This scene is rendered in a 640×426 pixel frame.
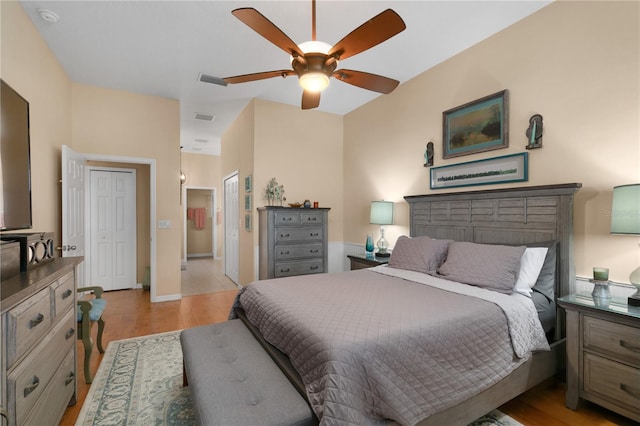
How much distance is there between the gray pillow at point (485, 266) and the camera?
2.21 meters

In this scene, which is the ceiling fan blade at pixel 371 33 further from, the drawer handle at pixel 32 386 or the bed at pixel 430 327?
the drawer handle at pixel 32 386

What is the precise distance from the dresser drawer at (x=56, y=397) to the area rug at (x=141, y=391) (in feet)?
0.56

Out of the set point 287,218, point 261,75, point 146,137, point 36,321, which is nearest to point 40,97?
point 146,137

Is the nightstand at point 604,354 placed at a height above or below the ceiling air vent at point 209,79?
below

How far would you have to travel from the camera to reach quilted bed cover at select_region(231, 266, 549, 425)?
4.39ft

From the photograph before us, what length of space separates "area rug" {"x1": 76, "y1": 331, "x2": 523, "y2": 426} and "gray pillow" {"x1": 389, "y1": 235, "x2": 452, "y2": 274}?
3.90 ft

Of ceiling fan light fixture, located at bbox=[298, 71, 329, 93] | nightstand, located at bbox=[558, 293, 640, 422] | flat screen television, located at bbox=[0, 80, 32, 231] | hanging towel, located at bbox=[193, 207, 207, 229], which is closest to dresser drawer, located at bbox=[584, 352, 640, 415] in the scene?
nightstand, located at bbox=[558, 293, 640, 422]

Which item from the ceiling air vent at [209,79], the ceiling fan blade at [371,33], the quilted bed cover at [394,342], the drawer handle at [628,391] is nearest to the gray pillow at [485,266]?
the quilted bed cover at [394,342]

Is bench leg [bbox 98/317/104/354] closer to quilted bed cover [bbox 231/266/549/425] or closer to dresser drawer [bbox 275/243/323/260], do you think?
quilted bed cover [bbox 231/266/549/425]

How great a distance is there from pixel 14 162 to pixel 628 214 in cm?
393

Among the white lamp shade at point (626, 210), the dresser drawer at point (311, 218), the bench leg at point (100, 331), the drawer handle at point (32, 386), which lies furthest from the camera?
the dresser drawer at point (311, 218)

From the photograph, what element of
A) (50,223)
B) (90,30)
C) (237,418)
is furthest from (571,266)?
(50,223)

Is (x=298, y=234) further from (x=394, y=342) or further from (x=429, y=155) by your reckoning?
(x=394, y=342)

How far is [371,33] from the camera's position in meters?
1.74
